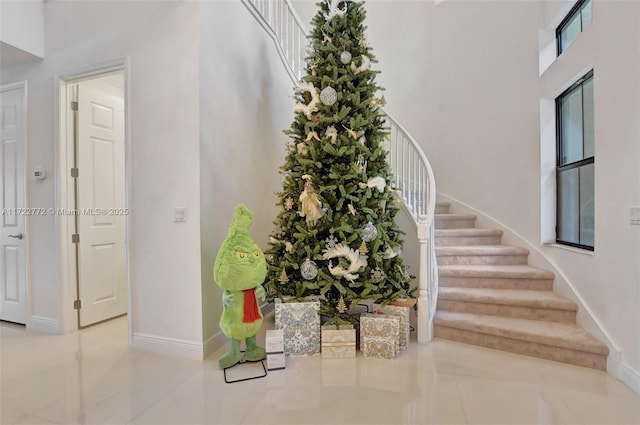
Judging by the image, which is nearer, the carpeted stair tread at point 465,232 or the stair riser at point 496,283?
the stair riser at point 496,283

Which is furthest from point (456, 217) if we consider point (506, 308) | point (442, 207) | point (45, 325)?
point (45, 325)

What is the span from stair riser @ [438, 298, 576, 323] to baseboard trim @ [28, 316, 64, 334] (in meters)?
3.69

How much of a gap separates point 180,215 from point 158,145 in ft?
2.01

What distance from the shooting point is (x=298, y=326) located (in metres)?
2.66

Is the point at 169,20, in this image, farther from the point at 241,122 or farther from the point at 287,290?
the point at 287,290

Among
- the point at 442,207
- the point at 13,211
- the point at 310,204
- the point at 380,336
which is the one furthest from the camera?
the point at 442,207

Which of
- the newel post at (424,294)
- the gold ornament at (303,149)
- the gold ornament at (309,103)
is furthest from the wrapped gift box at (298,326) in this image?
the gold ornament at (309,103)

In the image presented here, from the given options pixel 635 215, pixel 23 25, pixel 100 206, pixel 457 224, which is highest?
pixel 23 25

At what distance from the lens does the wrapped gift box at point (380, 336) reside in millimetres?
2590

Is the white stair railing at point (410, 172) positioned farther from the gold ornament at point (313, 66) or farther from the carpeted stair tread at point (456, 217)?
the carpeted stair tread at point (456, 217)

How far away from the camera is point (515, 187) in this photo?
4012 mm

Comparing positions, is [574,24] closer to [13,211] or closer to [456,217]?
[456,217]

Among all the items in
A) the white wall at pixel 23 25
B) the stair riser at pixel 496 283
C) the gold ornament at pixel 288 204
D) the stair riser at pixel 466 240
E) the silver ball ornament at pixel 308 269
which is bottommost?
the stair riser at pixel 496 283

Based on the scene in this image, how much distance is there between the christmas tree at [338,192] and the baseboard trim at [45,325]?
2.15m
